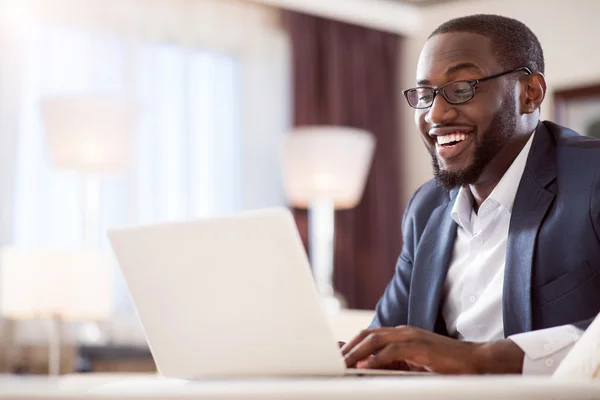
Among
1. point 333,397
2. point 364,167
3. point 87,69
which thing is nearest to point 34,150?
point 87,69

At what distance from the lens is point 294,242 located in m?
1.19

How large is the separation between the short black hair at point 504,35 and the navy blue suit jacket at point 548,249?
16 centimetres

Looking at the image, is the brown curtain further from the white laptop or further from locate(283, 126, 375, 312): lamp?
the white laptop

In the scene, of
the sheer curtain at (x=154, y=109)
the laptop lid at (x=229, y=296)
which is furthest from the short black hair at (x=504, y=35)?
the sheer curtain at (x=154, y=109)

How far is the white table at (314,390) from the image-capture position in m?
0.75

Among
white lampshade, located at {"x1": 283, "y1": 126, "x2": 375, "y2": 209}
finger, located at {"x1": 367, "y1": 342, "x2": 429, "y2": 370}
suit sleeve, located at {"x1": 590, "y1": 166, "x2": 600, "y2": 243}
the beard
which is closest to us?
finger, located at {"x1": 367, "y1": 342, "x2": 429, "y2": 370}

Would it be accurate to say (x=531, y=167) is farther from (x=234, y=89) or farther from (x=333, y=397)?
(x=234, y=89)

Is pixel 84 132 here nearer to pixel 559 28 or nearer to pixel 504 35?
pixel 504 35

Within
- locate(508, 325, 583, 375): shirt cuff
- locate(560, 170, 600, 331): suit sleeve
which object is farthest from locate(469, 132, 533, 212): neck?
locate(508, 325, 583, 375): shirt cuff

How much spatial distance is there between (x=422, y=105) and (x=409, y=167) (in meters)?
4.09

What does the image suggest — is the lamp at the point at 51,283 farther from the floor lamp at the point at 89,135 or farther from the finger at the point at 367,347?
the finger at the point at 367,347

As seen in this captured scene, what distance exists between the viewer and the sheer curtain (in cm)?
457

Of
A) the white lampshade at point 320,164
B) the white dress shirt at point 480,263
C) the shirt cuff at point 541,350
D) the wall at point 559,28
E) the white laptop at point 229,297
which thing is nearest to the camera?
the white laptop at point 229,297

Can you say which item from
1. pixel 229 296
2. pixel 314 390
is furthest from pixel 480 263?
pixel 314 390
